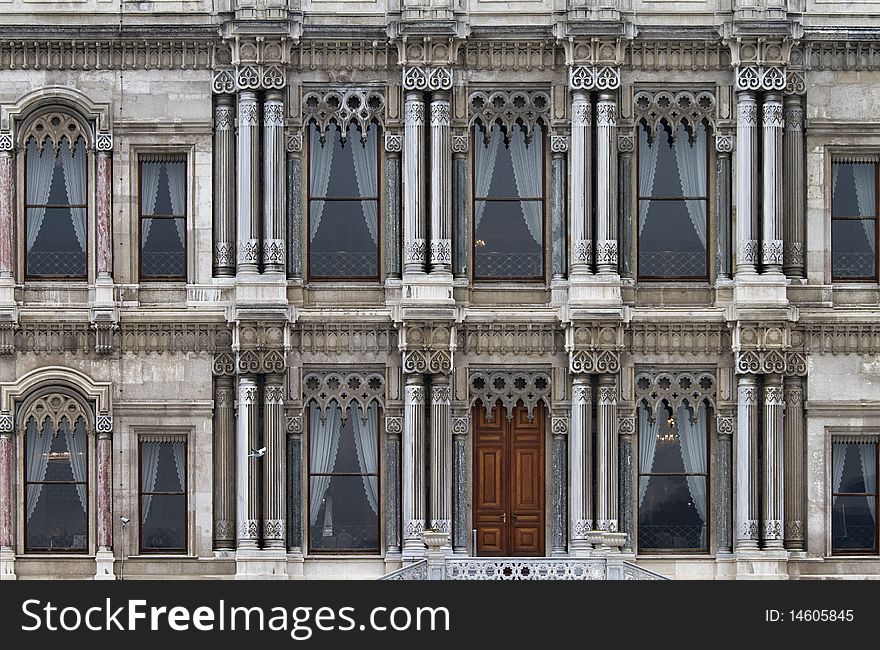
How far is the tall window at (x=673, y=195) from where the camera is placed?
31.3 meters

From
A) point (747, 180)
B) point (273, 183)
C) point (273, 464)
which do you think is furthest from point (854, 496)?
point (273, 183)

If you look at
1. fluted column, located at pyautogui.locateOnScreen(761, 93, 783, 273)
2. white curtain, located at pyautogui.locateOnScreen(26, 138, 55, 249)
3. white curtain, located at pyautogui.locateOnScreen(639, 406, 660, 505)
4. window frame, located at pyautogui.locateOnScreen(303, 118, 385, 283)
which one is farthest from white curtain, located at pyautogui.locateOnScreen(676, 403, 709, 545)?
white curtain, located at pyautogui.locateOnScreen(26, 138, 55, 249)

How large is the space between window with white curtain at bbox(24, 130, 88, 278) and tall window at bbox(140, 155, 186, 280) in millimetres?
1007

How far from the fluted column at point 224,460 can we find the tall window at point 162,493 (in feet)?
1.93

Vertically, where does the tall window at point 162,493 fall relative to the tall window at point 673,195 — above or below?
below

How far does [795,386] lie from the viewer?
30859 mm

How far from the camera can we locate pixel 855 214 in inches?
1236

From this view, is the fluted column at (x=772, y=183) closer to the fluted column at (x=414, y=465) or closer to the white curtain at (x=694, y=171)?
the white curtain at (x=694, y=171)

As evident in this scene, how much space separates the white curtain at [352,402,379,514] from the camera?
102 ft

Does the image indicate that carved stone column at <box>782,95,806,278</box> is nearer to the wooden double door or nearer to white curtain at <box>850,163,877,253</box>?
white curtain at <box>850,163,877,253</box>

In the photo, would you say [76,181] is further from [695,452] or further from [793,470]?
[793,470]

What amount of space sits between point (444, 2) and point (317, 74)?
246 centimetres

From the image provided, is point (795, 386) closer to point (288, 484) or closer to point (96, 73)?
point (288, 484)

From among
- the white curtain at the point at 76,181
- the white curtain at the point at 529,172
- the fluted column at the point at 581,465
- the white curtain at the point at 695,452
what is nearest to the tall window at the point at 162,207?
the white curtain at the point at 76,181
